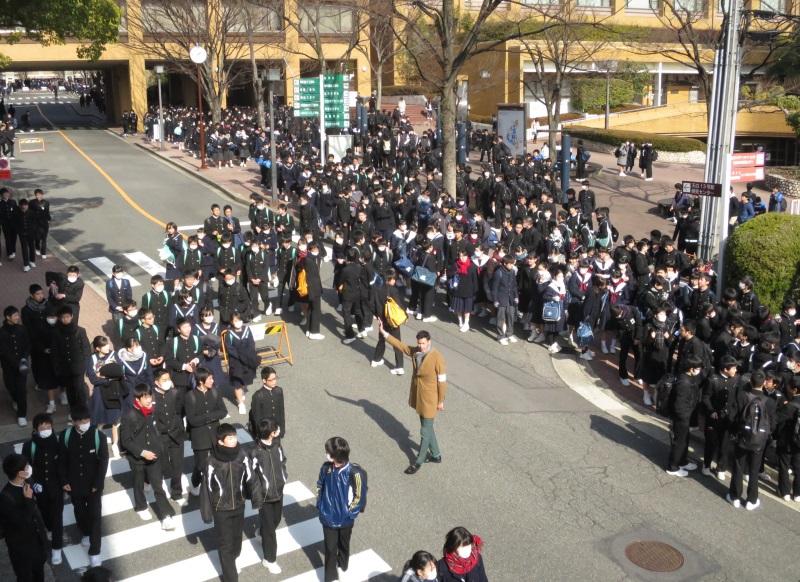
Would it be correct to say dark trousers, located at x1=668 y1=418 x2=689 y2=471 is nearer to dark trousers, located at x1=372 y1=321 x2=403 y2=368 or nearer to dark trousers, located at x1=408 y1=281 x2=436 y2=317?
dark trousers, located at x1=372 y1=321 x2=403 y2=368

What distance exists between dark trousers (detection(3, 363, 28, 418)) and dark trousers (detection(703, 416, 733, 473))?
9358 mm

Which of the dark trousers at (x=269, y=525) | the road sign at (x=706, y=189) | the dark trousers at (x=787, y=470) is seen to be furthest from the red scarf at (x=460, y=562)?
the road sign at (x=706, y=189)

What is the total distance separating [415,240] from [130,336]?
23.7 feet

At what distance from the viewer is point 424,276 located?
16.8 meters

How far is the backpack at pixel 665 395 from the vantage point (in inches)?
436

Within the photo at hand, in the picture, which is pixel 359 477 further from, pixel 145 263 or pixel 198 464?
pixel 145 263

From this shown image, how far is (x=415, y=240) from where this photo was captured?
18297 millimetres

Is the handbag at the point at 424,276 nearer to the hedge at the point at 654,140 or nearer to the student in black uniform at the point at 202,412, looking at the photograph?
the student in black uniform at the point at 202,412

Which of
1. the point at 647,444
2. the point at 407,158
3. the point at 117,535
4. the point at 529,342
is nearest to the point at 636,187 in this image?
the point at 407,158

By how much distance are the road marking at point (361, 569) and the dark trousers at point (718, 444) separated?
4.60 m

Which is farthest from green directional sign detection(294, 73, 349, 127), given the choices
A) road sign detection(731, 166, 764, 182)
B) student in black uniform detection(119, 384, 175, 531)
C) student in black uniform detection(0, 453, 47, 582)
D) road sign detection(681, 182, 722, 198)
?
student in black uniform detection(0, 453, 47, 582)

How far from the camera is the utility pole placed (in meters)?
17.1

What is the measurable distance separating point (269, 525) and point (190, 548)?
3.97 feet

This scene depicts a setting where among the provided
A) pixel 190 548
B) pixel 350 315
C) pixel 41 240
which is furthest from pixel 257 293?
pixel 190 548
